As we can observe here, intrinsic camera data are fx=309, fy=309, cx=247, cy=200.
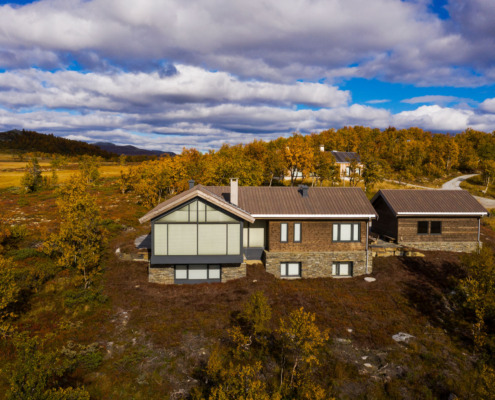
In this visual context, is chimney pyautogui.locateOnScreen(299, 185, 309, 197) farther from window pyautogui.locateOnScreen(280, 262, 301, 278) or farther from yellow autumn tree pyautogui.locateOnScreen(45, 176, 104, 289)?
yellow autumn tree pyautogui.locateOnScreen(45, 176, 104, 289)

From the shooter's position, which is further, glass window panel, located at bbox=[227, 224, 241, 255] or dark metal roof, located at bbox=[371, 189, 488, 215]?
dark metal roof, located at bbox=[371, 189, 488, 215]

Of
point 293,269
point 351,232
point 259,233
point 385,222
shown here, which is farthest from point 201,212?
point 385,222

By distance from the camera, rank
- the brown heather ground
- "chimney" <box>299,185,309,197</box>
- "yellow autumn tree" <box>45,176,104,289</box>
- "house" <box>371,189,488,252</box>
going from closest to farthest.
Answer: the brown heather ground < "yellow autumn tree" <box>45,176,104,289</box> < "chimney" <box>299,185,309,197</box> < "house" <box>371,189,488,252</box>

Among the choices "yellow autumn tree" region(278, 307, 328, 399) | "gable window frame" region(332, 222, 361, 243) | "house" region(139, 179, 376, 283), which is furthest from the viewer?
"gable window frame" region(332, 222, 361, 243)

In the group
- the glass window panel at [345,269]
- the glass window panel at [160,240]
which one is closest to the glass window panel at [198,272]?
the glass window panel at [160,240]

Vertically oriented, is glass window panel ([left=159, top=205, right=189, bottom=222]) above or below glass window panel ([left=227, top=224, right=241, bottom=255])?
above

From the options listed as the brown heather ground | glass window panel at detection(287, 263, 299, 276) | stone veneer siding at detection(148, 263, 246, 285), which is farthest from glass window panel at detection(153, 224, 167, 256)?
glass window panel at detection(287, 263, 299, 276)
